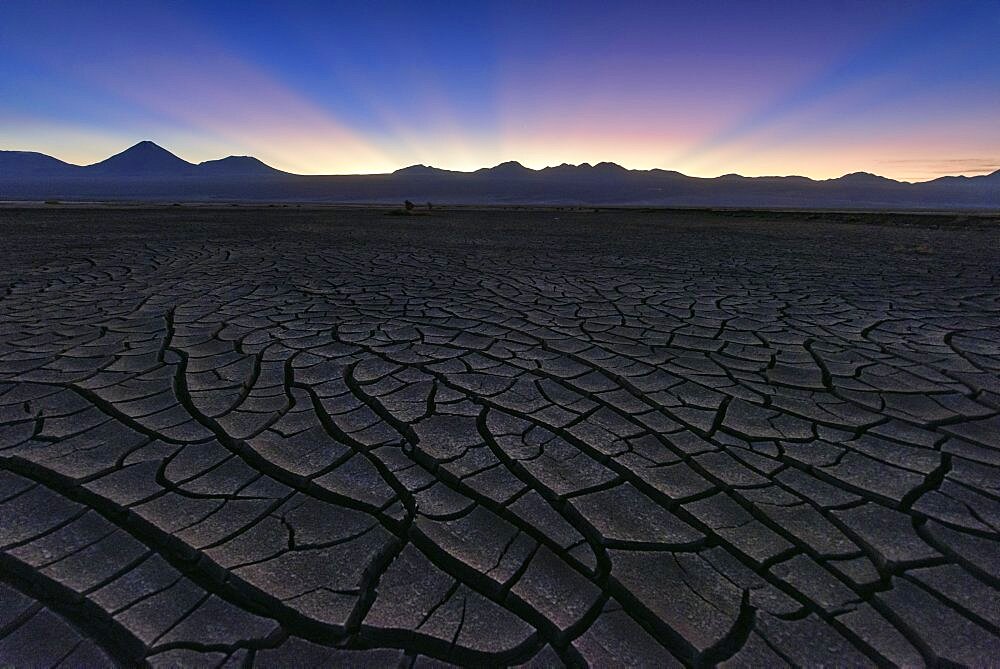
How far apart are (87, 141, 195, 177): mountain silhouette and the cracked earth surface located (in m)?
212

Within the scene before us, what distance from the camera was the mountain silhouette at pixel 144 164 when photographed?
595 ft

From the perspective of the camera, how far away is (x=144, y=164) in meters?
192

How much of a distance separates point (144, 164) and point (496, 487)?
245 meters

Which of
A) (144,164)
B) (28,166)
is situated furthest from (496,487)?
(28,166)

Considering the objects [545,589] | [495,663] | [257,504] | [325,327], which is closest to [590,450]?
[545,589]

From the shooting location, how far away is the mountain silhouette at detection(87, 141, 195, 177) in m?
181

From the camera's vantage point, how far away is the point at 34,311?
3.80 metres

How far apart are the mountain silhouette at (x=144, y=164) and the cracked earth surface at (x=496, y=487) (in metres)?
212

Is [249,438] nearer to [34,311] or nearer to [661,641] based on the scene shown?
[661,641]

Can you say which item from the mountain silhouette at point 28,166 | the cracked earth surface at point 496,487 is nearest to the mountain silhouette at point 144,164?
the mountain silhouette at point 28,166

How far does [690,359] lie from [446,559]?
2043 millimetres

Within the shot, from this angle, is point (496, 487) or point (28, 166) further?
point (28, 166)

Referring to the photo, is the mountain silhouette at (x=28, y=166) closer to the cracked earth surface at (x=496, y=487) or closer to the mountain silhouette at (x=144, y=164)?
the mountain silhouette at (x=144, y=164)

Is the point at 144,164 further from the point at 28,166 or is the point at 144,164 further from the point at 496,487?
the point at 496,487
